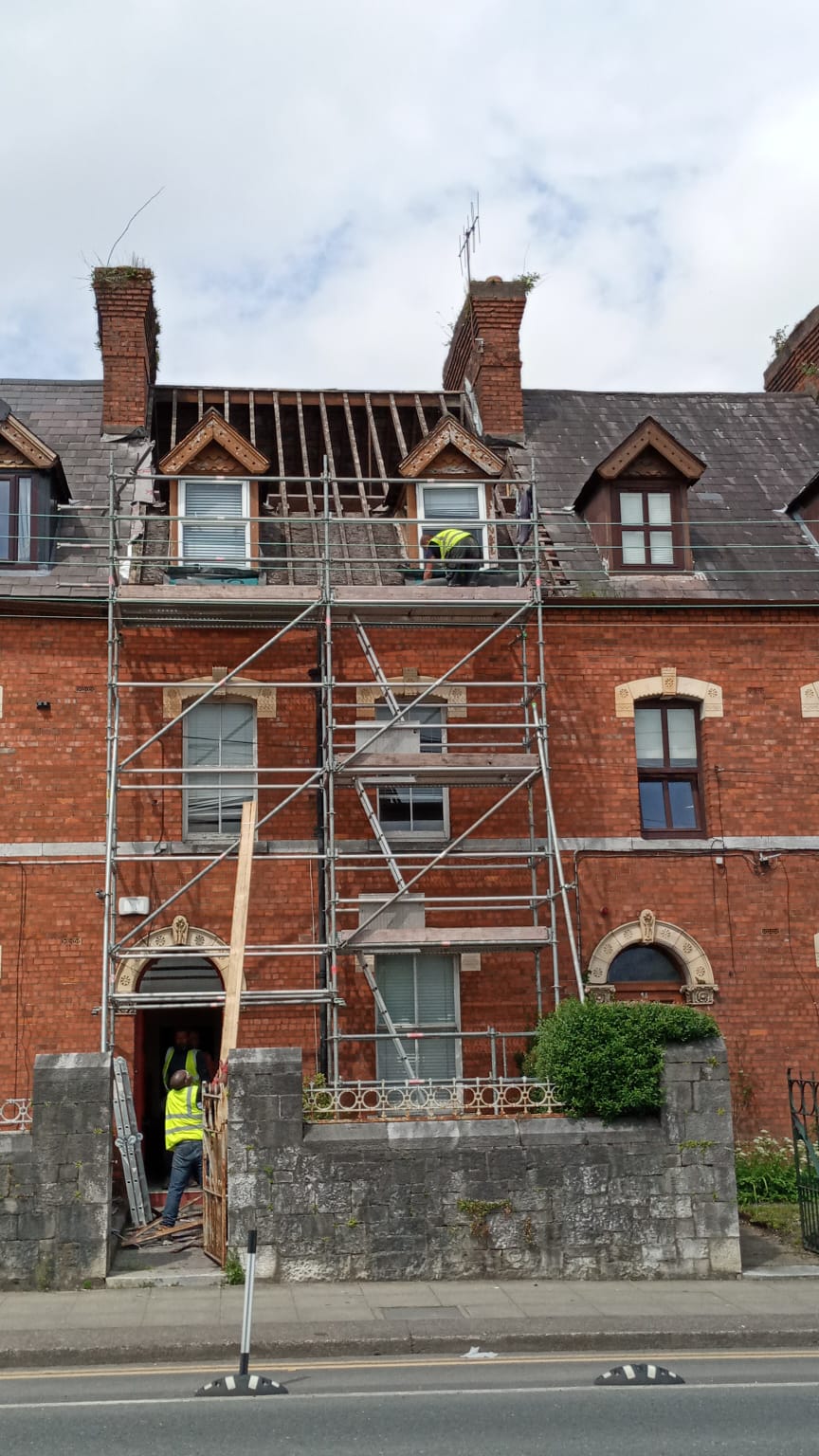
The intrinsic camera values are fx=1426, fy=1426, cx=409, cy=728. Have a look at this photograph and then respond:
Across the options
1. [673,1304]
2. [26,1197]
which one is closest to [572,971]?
[673,1304]

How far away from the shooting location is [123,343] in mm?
22047

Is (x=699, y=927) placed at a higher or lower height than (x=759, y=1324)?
higher

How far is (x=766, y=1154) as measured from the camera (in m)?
17.8

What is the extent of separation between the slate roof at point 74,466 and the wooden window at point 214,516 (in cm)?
112

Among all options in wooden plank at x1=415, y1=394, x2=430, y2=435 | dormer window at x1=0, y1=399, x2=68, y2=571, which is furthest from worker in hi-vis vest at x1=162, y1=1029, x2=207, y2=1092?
wooden plank at x1=415, y1=394, x2=430, y2=435

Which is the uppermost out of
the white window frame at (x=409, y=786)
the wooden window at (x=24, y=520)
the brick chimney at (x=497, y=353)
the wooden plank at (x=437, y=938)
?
the brick chimney at (x=497, y=353)

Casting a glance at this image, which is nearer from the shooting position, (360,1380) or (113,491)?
(360,1380)

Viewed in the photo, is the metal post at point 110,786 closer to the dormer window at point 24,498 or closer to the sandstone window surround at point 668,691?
A: the dormer window at point 24,498

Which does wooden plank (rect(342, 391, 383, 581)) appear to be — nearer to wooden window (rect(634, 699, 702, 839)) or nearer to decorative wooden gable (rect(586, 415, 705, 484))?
decorative wooden gable (rect(586, 415, 705, 484))

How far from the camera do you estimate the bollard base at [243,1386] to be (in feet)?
30.7

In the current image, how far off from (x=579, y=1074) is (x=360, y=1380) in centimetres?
433

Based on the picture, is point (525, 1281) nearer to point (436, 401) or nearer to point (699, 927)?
point (699, 927)

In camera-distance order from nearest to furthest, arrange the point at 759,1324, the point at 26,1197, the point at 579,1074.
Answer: the point at 759,1324 < the point at 26,1197 < the point at 579,1074

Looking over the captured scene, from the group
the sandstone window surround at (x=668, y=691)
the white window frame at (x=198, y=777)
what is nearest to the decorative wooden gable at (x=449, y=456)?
the sandstone window surround at (x=668, y=691)
